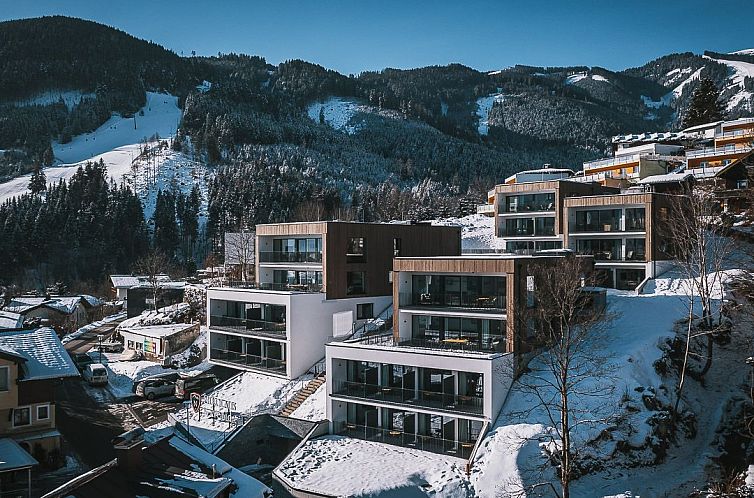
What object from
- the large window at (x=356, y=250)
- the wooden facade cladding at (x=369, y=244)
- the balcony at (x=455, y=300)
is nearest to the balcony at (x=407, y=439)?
the balcony at (x=455, y=300)

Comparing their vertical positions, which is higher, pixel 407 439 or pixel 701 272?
pixel 701 272

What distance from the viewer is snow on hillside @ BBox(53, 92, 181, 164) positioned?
16775cm

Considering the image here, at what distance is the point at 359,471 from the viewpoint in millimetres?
23719

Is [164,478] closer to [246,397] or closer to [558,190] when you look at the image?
[246,397]

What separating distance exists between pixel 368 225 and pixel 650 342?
54.7 feet

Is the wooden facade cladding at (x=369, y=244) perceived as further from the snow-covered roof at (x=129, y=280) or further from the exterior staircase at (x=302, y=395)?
the snow-covered roof at (x=129, y=280)

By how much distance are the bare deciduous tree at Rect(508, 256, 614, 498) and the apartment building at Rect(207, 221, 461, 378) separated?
37.6 feet

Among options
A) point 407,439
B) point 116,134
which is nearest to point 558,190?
point 407,439

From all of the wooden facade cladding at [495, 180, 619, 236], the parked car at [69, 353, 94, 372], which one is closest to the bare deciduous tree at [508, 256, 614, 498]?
the wooden facade cladding at [495, 180, 619, 236]

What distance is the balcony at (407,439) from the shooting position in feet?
80.4

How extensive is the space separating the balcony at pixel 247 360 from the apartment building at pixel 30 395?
1078 centimetres

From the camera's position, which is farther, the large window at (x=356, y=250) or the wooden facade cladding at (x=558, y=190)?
the wooden facade cladding at (x=558, y=190)

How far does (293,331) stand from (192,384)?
7834 mm

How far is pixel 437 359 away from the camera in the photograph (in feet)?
84.0
